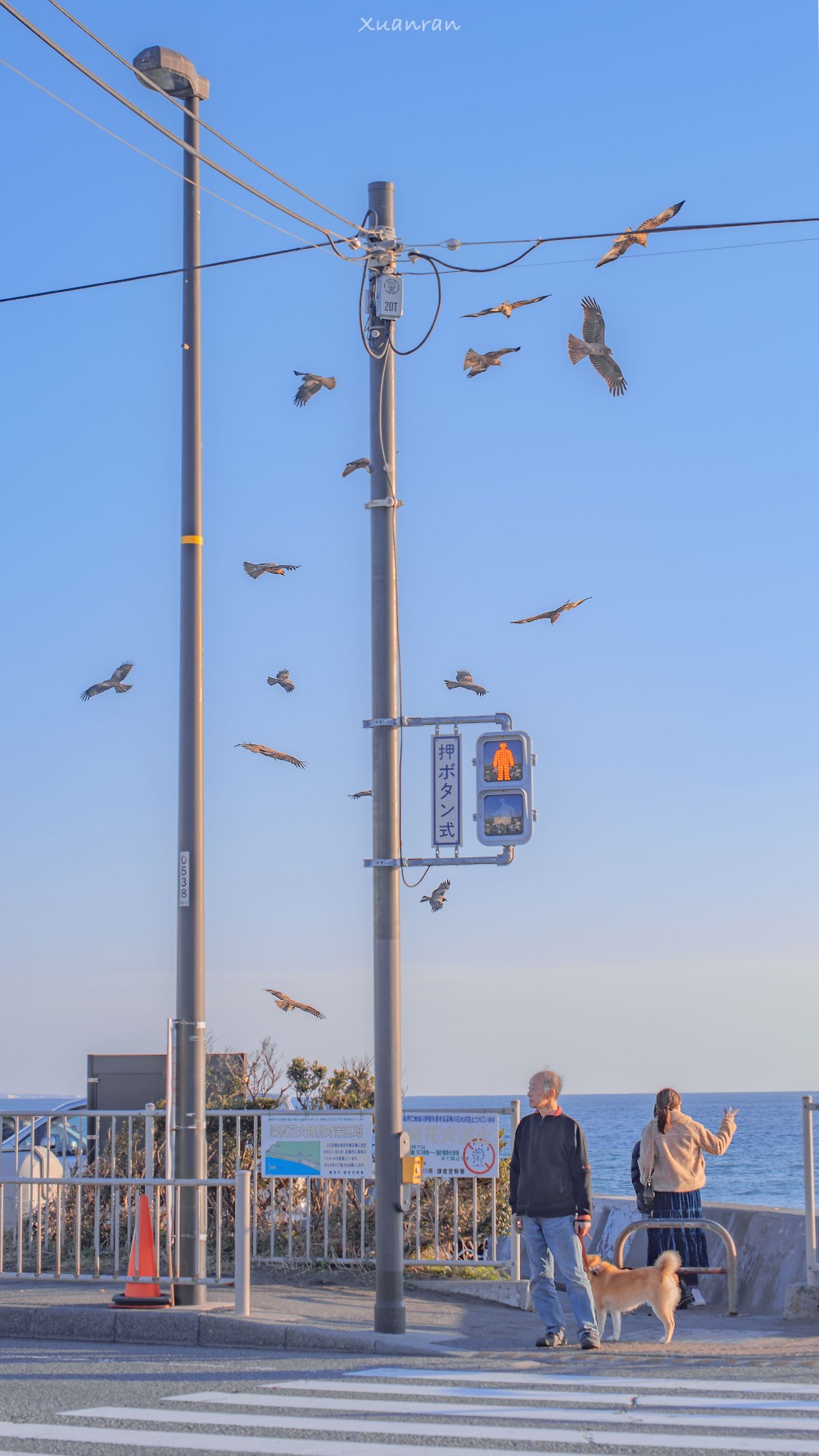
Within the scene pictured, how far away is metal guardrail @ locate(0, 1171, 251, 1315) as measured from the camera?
10.2 metres

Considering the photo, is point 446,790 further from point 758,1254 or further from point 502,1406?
point 758,1254

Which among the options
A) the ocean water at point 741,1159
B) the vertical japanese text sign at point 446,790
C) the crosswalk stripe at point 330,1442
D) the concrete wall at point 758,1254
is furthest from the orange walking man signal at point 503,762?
the ocean water at point 741,1159

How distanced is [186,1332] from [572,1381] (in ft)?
8.82

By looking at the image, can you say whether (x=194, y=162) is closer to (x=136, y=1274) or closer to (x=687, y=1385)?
(x=136, y=1274)

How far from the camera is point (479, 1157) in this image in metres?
11.7

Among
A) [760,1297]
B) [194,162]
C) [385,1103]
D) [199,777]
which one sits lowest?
[760,1297]

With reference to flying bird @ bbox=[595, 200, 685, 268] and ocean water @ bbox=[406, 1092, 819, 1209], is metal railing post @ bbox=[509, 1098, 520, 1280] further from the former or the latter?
ocean water @ bbox=[406, 1092, 819, 1209]

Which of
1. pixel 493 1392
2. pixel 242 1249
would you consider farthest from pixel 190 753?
pixel 493 1392

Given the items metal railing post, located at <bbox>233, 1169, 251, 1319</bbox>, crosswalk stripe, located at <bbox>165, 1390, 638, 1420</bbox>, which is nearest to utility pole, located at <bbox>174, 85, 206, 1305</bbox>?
metal railing post, located at <bbox>233, 1169, 251, 1319</bbox>

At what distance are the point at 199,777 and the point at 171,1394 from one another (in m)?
4.27

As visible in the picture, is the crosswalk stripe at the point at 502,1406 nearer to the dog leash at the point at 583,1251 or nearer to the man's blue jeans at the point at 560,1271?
the man's blue jeans at the point at 560,1271

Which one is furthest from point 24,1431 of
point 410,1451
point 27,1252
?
point 27,1252

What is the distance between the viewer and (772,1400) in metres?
7.71

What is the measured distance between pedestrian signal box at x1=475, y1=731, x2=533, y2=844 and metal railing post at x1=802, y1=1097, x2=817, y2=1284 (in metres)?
2.53
